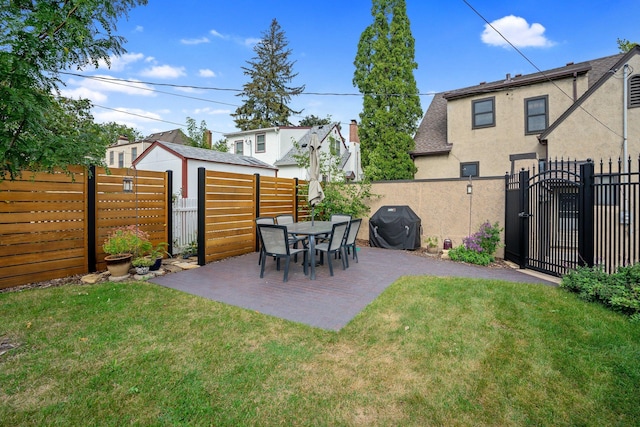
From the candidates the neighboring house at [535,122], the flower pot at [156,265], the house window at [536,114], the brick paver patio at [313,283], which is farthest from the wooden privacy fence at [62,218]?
the house window at [536,114]

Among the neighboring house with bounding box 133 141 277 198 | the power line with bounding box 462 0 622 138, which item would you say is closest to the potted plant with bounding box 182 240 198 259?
the neighboring house with bounding box 133 141 277 198

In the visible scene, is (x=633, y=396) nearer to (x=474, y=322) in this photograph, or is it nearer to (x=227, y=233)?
(x=474, y=322)

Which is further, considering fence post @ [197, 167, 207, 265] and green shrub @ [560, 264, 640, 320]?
fence post @ [197, 167, 207, 265]

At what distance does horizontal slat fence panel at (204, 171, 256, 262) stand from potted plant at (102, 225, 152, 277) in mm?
1239

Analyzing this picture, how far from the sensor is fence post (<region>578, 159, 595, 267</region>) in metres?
4.99

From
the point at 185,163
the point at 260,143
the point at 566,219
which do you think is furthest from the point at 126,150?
the point at 566,219

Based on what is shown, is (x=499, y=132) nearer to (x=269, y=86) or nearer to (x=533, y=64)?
(x=533, y=64)

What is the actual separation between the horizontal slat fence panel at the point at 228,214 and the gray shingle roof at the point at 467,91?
29.9 feet

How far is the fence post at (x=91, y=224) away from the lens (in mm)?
5500

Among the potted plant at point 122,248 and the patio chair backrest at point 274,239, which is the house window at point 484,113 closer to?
the patio chair backrest at point 274,239

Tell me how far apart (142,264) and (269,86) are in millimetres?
30797

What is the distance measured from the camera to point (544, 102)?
11.2 meters

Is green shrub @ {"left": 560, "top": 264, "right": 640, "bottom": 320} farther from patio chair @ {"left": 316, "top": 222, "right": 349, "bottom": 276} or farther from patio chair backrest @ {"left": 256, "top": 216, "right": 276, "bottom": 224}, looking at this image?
patio chair backrest @ {"left": 256, "top": 216, "right": 276, "bottom": 224}

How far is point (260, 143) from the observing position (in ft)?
72.6
